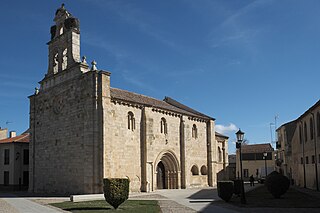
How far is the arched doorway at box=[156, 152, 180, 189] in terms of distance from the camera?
115ft

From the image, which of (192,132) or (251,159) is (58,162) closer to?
(192,132)

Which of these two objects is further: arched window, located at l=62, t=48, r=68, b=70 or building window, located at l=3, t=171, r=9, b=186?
building window, located at l=3, t=171, r=9, b=186

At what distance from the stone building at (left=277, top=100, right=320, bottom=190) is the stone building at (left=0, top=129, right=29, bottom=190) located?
98.2 ft

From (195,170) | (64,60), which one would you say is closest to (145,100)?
(64,60)

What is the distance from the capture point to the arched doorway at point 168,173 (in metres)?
35.0

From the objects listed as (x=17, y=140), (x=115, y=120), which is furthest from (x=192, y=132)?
(x=17, y=140)

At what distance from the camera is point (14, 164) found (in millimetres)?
37969

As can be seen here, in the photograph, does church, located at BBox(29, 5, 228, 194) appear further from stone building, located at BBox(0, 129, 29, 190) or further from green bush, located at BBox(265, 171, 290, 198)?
green bush, located at BBox(265, 171, 290, 198)

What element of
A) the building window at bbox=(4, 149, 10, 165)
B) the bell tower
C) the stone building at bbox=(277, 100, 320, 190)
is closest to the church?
the bell tower

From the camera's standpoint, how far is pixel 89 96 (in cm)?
2816

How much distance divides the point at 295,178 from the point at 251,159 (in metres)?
26.2

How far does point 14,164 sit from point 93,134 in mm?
15734

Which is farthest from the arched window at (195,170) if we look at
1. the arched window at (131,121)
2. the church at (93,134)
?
the arched window at (131,121)

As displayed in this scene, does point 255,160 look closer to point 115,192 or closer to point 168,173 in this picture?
point 168,173
